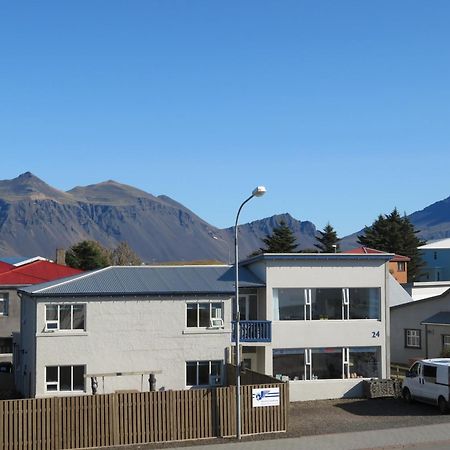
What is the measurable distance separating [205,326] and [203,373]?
2.26 m

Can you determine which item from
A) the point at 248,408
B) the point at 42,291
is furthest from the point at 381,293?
the point at 42,291

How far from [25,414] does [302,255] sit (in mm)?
17629

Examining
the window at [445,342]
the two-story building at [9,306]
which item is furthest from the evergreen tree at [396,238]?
the two-story building at [9,306]

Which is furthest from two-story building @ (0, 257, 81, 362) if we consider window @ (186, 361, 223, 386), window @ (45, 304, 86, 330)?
window @ (186, 361, 223, 386)

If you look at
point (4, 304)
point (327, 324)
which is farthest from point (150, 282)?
point (4, 304)

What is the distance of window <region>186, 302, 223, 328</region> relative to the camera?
36688mm

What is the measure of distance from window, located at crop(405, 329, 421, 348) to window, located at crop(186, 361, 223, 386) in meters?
20.1

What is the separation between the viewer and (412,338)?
2063 inches

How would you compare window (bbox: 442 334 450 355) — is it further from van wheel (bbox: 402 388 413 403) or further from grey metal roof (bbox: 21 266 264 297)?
grey metal roof (bbox: 21 266 264 297)

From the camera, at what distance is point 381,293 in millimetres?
39469

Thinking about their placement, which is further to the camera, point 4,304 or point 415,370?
point 4,304

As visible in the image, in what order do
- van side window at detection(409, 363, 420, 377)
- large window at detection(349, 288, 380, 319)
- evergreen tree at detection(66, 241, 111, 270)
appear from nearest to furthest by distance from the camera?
van side window at detection(409, 363, 420, 377), large window at detection(349, 288, 380, 319), evergreen tree at detection(66, 241, 111, 270)

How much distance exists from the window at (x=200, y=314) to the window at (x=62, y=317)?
16.7 feet

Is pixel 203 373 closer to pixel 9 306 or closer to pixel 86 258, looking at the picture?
pixel 9 306
